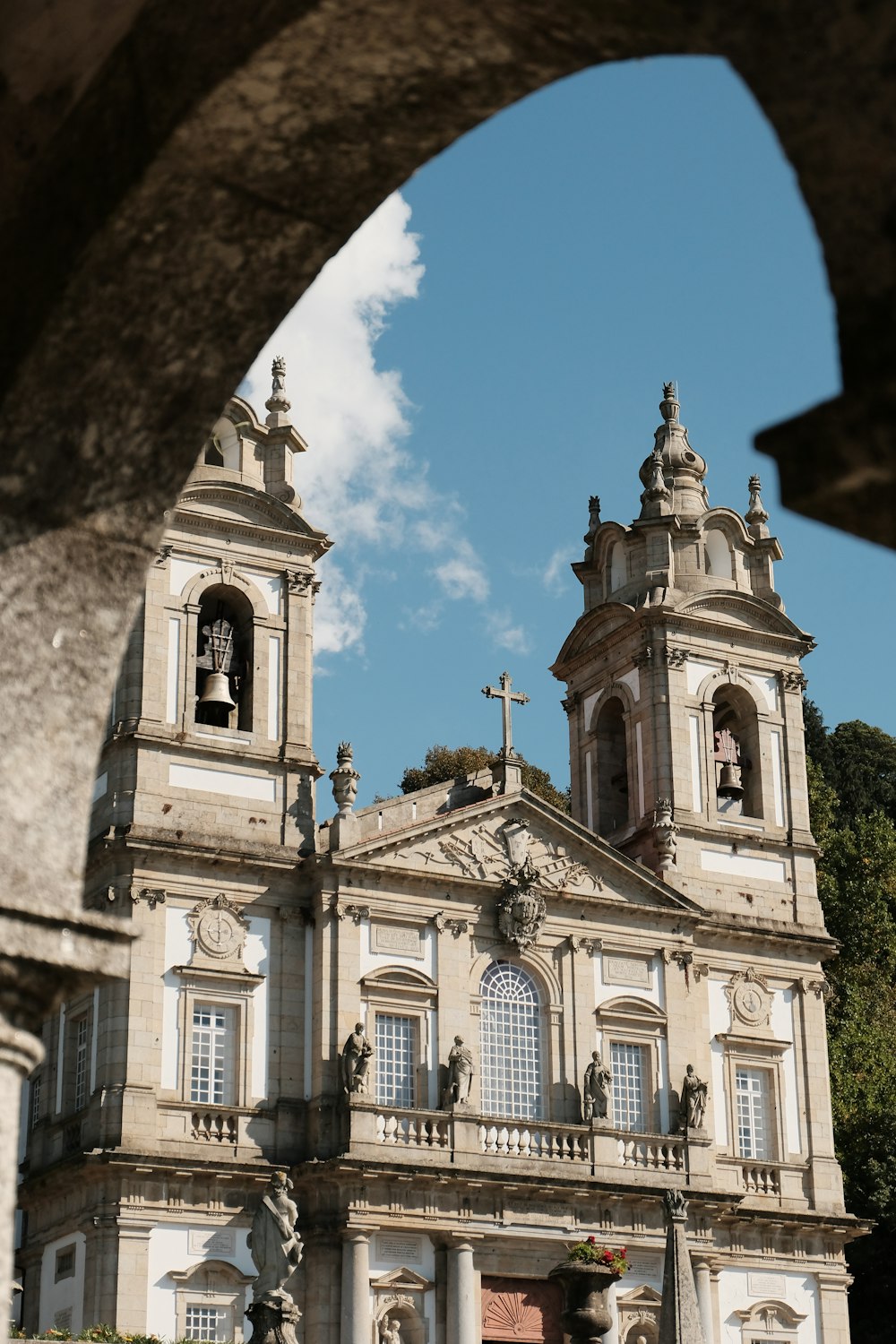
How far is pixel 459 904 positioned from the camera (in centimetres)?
3116

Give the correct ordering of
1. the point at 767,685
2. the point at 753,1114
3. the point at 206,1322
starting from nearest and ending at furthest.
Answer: the point at 206,1322, the point at 753,1114, the point at 767,685

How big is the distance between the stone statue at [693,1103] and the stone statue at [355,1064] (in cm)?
571

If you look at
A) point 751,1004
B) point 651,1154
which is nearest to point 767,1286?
point 651,1154

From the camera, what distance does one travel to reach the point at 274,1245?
72.4 ft

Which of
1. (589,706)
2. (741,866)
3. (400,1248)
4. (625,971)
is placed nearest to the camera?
(400,1248)

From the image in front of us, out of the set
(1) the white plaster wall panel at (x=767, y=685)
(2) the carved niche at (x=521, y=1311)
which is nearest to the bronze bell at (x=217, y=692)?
(2) the carved niche at (x=521, y=1311)

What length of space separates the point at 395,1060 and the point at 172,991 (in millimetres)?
3632

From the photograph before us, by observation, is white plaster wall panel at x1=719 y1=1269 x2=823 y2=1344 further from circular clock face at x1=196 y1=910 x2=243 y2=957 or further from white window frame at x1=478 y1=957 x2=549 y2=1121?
circular clock face at x1=196 y1=910 x2=243 y2=957

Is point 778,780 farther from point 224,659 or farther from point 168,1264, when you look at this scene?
point 168,1264

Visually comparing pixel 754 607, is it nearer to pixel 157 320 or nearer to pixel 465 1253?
pixel 465 1253

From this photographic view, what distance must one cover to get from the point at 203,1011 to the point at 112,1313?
4.54m

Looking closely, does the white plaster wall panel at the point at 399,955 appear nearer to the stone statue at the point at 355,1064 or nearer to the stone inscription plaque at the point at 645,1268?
the stone statue at the point at 355,1064

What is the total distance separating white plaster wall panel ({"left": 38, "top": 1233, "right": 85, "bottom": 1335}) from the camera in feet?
90.4

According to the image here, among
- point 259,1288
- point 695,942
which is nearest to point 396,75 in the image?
point 259,1288
